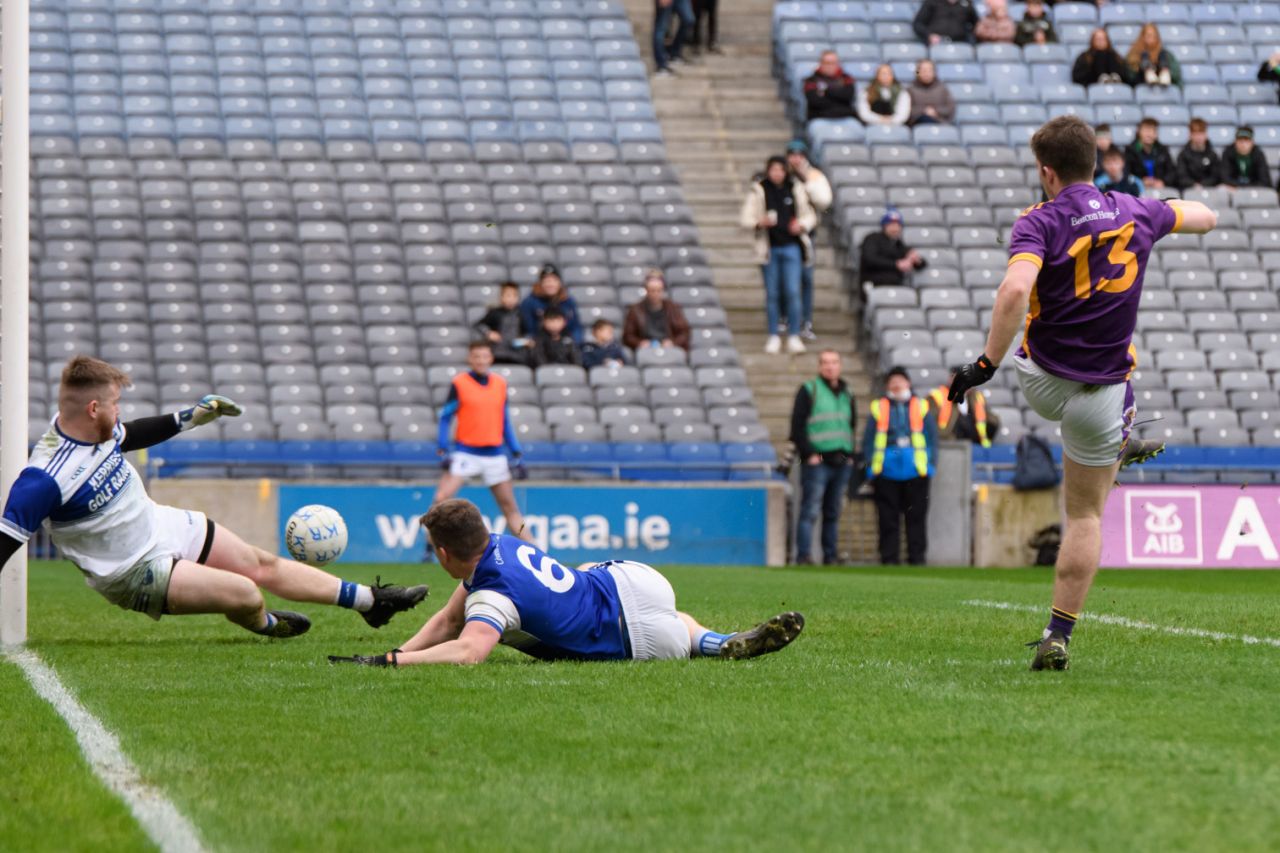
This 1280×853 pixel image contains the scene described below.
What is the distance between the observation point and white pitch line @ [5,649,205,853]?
402cm

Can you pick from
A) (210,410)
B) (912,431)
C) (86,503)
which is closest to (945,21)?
(912,431)

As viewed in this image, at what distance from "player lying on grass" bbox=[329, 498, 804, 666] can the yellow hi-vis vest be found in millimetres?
10548

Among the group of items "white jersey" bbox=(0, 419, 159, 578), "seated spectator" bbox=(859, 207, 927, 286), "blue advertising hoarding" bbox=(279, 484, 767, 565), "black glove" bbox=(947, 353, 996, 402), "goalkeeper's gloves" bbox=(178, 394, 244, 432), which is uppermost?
"seated spectator" bbox=(859, 207, 927, 286)

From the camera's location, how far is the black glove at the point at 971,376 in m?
6.22

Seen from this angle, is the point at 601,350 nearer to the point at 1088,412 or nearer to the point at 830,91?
the point at 830,91

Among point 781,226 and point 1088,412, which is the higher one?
point 781,226

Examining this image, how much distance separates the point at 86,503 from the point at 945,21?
20.5 m

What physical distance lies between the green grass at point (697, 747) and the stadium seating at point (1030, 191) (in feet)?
41.6

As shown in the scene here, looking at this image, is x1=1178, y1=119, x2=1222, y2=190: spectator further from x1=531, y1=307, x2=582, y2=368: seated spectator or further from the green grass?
the green grass

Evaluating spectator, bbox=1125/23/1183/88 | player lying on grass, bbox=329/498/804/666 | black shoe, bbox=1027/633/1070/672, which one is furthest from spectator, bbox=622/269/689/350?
black shoe, bbox=1027/633/1070/672

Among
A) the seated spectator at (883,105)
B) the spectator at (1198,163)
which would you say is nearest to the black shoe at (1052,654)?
the spectator at (1198,163)

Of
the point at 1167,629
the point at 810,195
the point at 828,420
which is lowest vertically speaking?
the point at 1167,629

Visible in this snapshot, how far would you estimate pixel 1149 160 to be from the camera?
22.9 meters

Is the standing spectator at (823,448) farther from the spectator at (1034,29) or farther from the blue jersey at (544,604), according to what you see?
the blue jersey at (544,604)
